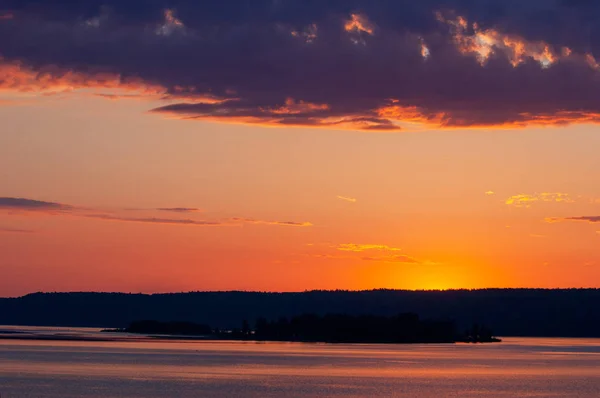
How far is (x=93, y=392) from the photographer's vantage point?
80875mm

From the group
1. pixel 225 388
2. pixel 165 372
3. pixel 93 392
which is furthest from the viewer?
pixel 165 372

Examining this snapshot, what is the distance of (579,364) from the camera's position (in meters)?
138

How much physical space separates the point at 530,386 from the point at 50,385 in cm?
4002

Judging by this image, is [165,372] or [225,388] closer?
[225,388]

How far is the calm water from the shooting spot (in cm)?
8462

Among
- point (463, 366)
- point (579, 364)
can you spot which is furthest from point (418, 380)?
point (579, 364)

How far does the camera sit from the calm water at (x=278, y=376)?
84.6 metres

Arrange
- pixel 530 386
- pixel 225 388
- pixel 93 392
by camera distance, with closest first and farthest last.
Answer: pixel 93 392 → pixel 225 388 → pixel 530 386

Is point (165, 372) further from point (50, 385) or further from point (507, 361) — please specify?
point (507, 361)

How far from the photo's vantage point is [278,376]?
101 metres

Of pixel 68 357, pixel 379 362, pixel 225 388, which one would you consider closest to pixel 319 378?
pixel 225 388

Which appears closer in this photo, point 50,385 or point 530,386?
point 50,385

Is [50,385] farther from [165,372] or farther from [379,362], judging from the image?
[379,362]

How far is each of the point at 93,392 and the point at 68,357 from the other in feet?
176
